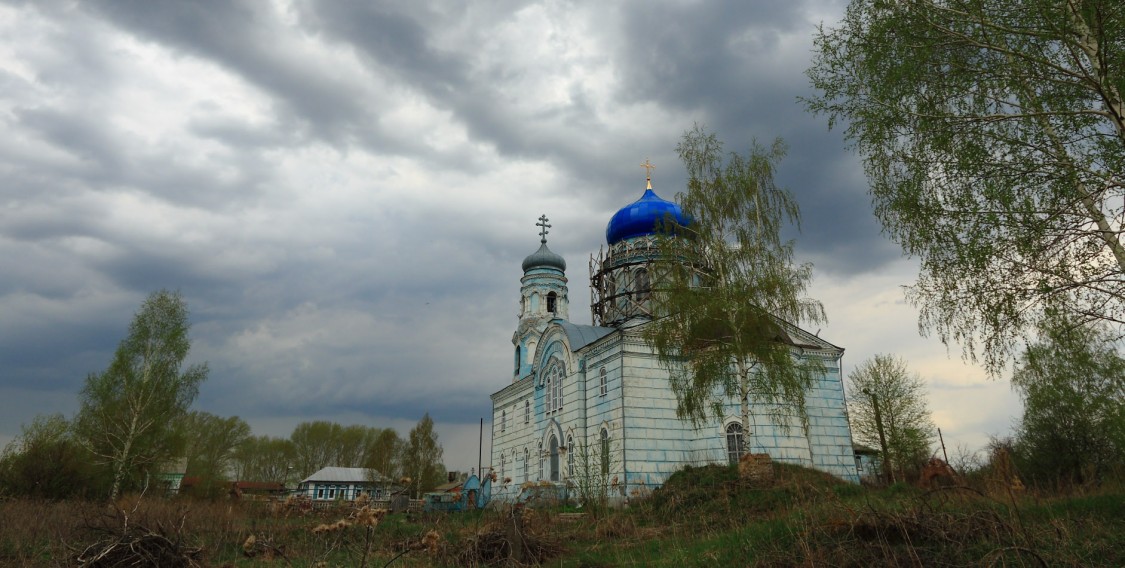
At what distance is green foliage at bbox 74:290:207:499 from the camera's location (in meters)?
20.9

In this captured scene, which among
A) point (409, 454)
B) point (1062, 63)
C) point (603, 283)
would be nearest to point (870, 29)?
point (1062, 63)

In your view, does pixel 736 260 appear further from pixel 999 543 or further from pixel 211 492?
pixel 211 492

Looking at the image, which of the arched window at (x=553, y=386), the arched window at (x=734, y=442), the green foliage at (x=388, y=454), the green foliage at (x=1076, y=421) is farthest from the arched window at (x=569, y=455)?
the green foliage at (x=388, y=454)

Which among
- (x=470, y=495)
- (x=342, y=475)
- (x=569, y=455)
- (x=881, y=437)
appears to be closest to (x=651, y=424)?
(x=569, y=455)

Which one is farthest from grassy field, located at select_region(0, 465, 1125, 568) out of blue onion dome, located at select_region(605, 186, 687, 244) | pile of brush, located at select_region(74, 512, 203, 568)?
blue onion dome, located at select_region(605, 186, 687, 244)

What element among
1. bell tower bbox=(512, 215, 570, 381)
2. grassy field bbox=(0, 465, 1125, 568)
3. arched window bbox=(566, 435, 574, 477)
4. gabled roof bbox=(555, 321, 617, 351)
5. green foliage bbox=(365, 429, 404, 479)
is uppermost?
bell tower bbox=(512, 215, 570, 381)

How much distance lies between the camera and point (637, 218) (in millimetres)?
28047

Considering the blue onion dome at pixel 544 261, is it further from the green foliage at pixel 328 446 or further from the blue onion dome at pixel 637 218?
the green foliage at pixel 328 446

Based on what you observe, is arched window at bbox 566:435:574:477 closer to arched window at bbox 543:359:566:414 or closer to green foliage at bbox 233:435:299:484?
arched window at bbox 543:359:566:414

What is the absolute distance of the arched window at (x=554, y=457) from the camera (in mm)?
24203

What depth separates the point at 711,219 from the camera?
53.8 ft

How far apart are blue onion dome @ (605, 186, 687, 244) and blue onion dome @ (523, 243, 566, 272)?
12.6 feet

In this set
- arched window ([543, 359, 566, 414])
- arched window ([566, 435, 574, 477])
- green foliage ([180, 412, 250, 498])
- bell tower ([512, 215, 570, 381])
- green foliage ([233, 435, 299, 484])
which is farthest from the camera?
green foliage ([233, 435, 299, 484])

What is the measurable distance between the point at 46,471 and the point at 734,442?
1932cm
